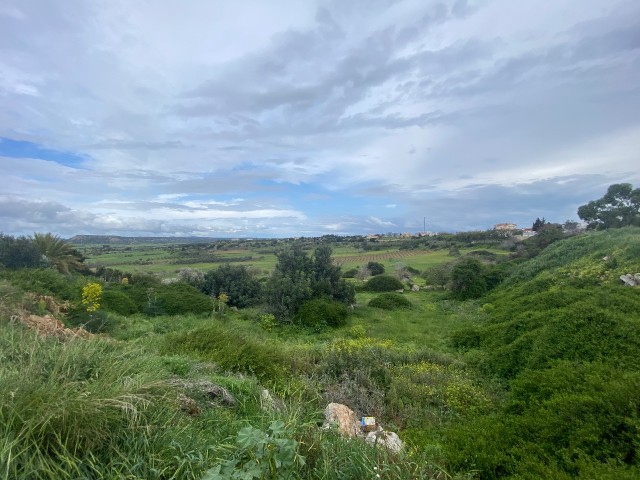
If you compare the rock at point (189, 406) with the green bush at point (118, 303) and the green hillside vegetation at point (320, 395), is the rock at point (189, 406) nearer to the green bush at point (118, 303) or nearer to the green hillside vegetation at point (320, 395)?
the green hillside vegetation at point (320, 395)

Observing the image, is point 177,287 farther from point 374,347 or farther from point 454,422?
point 454,422

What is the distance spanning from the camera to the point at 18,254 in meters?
20.1

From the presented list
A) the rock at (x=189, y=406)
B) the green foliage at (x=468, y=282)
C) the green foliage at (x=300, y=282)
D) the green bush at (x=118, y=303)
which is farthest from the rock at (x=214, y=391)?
the green foliage at (x=468, y=282)

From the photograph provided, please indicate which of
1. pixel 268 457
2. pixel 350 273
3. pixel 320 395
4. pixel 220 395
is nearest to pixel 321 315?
pixel 320 395

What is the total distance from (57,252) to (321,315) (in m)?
18.6

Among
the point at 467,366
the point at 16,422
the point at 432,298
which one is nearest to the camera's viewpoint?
the point at 16,422

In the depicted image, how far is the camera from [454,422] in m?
5.13

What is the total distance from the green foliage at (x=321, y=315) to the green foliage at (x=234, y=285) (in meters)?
5.74

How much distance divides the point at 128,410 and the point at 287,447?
128 centimetres

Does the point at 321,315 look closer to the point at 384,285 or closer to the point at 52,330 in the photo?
the point at 52,330

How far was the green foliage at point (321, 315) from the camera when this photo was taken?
14148 mm

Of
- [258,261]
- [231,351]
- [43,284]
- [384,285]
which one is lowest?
[384,285]

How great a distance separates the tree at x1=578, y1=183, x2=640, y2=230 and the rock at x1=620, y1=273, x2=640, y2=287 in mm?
22511

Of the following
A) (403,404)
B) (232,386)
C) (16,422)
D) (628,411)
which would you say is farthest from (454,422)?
(16,422)
